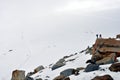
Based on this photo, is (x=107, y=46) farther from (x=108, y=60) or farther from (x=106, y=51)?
(x=108, y=60)

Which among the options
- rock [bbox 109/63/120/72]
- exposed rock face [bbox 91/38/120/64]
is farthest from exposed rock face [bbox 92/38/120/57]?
rock [bbox 109/63/120/72]

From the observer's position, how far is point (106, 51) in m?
29.2

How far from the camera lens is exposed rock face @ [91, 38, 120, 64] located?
1055 inches

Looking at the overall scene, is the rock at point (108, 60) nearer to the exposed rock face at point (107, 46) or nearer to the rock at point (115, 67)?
the exposed rock face at point (107, 46)

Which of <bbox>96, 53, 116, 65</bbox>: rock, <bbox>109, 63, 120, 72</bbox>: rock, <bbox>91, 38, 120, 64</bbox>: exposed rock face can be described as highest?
<bbox>91, 38, 120, 64</bbox>: exposed rock face

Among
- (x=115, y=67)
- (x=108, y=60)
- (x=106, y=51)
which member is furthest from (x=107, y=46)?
(x=115, y=67)

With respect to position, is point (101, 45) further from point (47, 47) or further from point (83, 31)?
point (83, 31)

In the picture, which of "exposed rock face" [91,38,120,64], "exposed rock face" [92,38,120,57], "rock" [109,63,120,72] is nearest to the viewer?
"rock" [109,63,120,72]

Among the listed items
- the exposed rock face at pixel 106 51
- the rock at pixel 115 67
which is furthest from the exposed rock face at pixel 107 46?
the rock at pixel 115 67

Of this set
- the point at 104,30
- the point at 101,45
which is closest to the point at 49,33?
the point at 104,30

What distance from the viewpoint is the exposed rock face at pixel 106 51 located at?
87.9 feet

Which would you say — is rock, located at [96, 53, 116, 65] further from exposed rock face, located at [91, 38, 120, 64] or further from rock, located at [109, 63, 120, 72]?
rock, located at [109, 63, 120, 72]

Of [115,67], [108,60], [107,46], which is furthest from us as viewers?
[107,46]

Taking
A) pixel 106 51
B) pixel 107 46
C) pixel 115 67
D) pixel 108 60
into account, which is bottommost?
pixel 115 67
